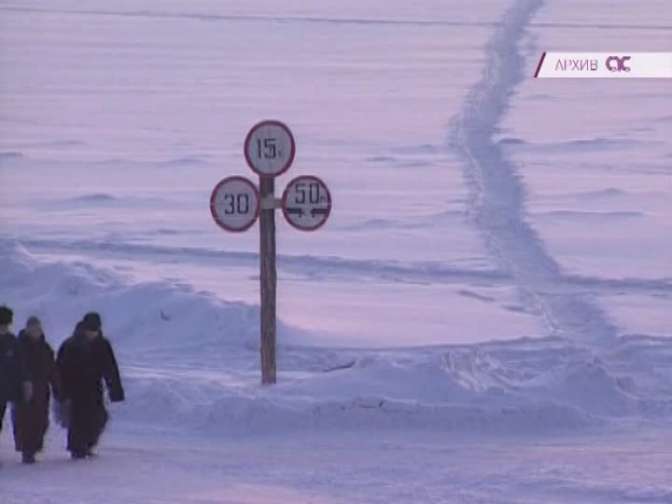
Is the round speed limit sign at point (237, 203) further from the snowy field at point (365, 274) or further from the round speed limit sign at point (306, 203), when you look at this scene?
the snowy field at point (365, 274)

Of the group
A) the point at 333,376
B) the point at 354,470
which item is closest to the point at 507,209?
the point at 333,376

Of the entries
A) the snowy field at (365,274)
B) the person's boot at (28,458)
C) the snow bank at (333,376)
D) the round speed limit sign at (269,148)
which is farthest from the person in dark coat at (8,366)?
the round speed limit sign at (269,148)

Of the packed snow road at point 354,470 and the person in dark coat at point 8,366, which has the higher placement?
the person in dark coat at point 8,366

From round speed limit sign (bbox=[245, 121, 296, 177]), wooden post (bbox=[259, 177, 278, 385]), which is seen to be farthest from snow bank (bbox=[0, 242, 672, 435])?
round speed limit sign (bbox=[245, 121, 296, 177])

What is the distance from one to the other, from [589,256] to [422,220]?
3257mm

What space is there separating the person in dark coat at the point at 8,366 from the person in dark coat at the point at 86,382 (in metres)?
0.39

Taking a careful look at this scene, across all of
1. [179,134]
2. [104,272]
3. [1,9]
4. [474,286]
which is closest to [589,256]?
[474,286]

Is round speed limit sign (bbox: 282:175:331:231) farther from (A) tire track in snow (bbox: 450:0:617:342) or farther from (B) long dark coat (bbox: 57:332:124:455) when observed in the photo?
(A) tire track in snow (bbox: 450:0:617:342)

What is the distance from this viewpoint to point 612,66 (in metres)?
41.3

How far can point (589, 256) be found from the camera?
19.1 metres

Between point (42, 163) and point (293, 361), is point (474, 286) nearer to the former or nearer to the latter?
point (293, 361)

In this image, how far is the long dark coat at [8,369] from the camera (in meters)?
10.1

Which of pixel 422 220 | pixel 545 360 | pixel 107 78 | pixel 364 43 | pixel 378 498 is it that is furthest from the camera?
pixel 364 43

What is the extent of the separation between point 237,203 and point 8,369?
2706 millimetres
